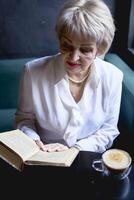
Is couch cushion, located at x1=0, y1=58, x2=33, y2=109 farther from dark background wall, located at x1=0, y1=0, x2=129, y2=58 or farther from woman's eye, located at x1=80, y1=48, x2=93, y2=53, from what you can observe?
woman's eye, located at x1=80, y1=48, x2=93, y2=53

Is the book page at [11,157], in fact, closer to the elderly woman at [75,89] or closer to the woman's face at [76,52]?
the elderly woman at [75,89]

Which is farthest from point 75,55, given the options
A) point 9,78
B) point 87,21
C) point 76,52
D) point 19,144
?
point 9,78

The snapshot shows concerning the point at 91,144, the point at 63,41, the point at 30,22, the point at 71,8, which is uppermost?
the point at 71,8

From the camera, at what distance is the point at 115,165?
1088 mm

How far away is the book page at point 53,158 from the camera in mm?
1071

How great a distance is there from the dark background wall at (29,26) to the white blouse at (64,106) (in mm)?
744

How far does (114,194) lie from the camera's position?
3.48 feet

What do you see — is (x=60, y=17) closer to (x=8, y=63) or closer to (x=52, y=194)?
(x=52, y=194)

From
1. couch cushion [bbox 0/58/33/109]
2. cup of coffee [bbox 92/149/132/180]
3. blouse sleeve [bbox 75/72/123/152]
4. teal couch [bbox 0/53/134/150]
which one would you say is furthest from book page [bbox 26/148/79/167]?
couch cushion [bbox 0/58/33/109]

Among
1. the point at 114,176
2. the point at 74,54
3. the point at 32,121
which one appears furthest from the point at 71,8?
the point at 114,176

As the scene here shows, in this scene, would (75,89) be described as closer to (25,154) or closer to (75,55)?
(75,55)

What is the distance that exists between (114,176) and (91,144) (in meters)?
0.39

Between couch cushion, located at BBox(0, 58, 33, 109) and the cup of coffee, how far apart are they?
1147mm

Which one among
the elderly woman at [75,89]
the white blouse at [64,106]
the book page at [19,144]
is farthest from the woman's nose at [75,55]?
the book page at [19,144]
